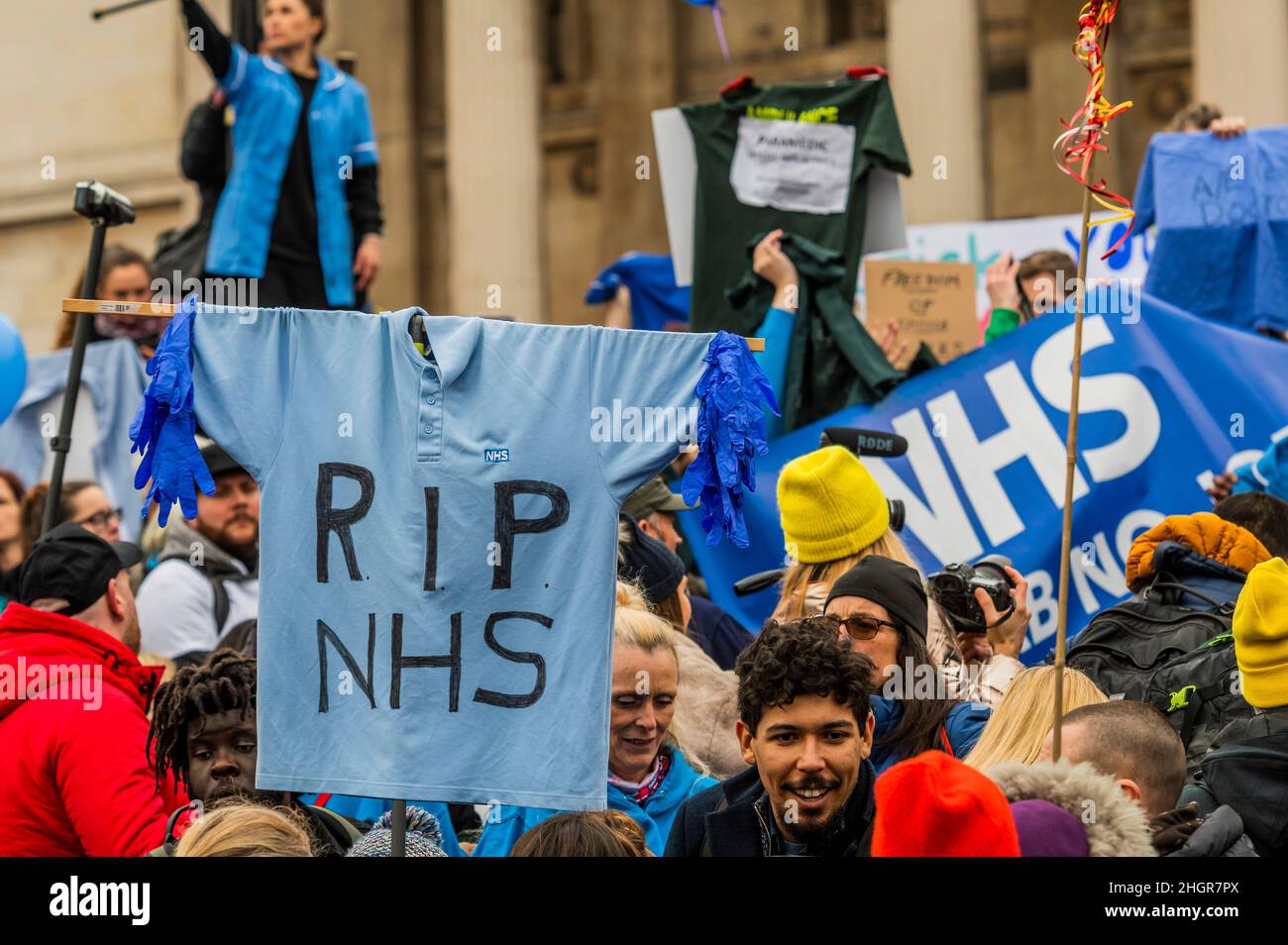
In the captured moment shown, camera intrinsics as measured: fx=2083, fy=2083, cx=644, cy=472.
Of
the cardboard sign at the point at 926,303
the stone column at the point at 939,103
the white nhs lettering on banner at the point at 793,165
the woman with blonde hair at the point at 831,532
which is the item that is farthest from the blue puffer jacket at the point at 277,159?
the stone column at the point at 939,103

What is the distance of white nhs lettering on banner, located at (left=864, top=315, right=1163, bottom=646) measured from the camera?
8594 millimetres

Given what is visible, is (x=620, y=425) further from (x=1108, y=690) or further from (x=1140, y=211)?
(x=1140, y=211)

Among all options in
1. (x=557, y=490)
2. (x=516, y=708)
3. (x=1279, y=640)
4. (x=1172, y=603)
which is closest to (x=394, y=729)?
(x=516, y=708)

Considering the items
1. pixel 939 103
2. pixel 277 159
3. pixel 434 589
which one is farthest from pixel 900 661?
pixel 939 103

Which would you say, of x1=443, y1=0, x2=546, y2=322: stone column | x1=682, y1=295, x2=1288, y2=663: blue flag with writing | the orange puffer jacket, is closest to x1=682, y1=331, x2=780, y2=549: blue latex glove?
the orange puffer jacket

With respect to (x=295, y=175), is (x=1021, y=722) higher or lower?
lower

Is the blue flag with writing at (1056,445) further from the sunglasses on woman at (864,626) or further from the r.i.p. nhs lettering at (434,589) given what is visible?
the r.i.p. nhs lettering at (434,589)

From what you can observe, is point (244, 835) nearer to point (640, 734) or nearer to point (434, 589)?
point (434, 589)

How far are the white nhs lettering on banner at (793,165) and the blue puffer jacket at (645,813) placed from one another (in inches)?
185

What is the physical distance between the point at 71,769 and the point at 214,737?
0.38 metres

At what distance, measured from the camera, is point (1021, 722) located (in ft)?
17.1

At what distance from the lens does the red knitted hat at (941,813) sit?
378 cm

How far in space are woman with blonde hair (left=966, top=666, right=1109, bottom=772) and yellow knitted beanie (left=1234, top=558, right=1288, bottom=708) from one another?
16.7 inches
